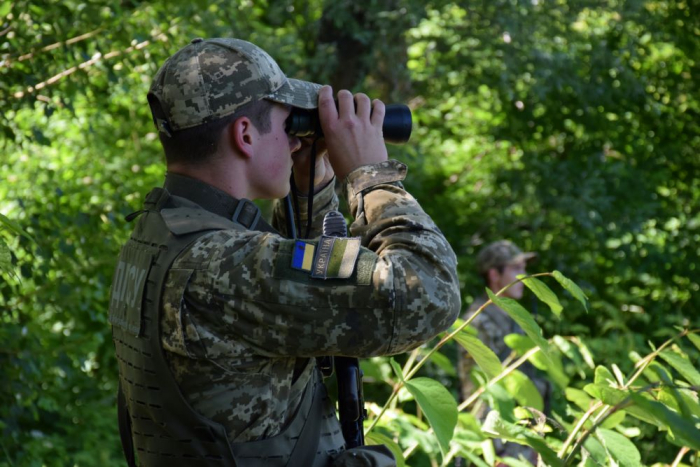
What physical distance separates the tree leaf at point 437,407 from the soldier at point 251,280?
12 cm

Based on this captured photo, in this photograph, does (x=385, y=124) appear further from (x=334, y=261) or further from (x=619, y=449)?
(x=619, y=449)

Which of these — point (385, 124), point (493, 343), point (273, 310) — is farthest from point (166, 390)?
point (493, 343)

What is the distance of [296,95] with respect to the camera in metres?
1.77

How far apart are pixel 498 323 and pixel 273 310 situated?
324cm

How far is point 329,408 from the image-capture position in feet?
6.02

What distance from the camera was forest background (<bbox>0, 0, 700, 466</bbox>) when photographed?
4.34m

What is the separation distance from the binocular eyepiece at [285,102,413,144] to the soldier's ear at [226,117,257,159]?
0.08 m

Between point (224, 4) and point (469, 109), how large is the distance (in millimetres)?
2952

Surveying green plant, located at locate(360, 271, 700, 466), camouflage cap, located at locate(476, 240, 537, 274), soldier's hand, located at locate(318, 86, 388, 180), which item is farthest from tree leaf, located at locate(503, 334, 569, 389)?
camouflage cap, located at locate(476, 240, 537, 274)

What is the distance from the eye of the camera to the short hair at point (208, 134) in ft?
5.62

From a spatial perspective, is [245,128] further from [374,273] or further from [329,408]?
[329,408]

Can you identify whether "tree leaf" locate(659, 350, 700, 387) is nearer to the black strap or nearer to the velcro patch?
the velcro patch

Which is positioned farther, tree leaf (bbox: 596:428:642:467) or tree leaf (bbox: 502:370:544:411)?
tree leaf (bbox: 502:370:544:411)

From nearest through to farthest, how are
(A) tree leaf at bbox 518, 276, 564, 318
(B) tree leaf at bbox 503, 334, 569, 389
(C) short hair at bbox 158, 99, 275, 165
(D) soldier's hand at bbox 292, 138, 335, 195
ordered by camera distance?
(C) short hair at bbox 158, 99, 275, 165 < (A) tree leaf at bbox 518, 276, 564, 318 < (D) soldier's hand at bbox 292, 138, 335, 195 < (B) tree leaf at bbox 503, 334, 569, 389
